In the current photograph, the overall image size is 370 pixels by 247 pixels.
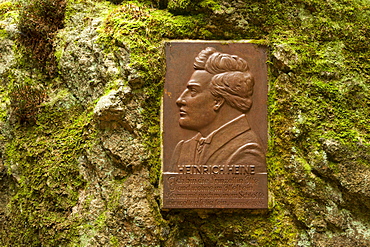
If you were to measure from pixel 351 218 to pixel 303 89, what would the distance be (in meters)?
1.42

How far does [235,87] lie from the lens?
3.73 m

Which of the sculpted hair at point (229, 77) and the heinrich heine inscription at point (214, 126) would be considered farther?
the sculpted hair at point (229, 77)

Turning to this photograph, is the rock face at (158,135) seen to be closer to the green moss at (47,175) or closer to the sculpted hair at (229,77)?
the green moss at (47,175)

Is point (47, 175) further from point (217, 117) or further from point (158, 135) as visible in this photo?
point (217, 117)

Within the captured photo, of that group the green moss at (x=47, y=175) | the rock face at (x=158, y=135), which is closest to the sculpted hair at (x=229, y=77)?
the rock face at (x=158, y=135)

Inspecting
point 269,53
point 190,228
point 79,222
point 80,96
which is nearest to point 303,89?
point 269,53

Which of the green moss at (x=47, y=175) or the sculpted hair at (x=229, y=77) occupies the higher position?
the sculpted hair at (x=229, y=77)

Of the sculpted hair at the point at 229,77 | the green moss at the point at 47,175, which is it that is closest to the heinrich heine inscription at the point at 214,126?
the sculpted hair at the point at 229,77

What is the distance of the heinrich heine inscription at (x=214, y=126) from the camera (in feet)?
11.9

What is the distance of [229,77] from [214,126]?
55 centimetres

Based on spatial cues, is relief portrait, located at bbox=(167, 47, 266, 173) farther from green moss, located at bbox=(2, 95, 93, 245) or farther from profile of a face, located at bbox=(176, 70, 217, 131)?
green moss, located at bbox=(2, 95, 93, 245)

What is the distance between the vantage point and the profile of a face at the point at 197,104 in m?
3.71

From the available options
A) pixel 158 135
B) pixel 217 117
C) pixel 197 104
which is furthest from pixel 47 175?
pixel 217 117

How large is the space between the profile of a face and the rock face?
0.99 ft
